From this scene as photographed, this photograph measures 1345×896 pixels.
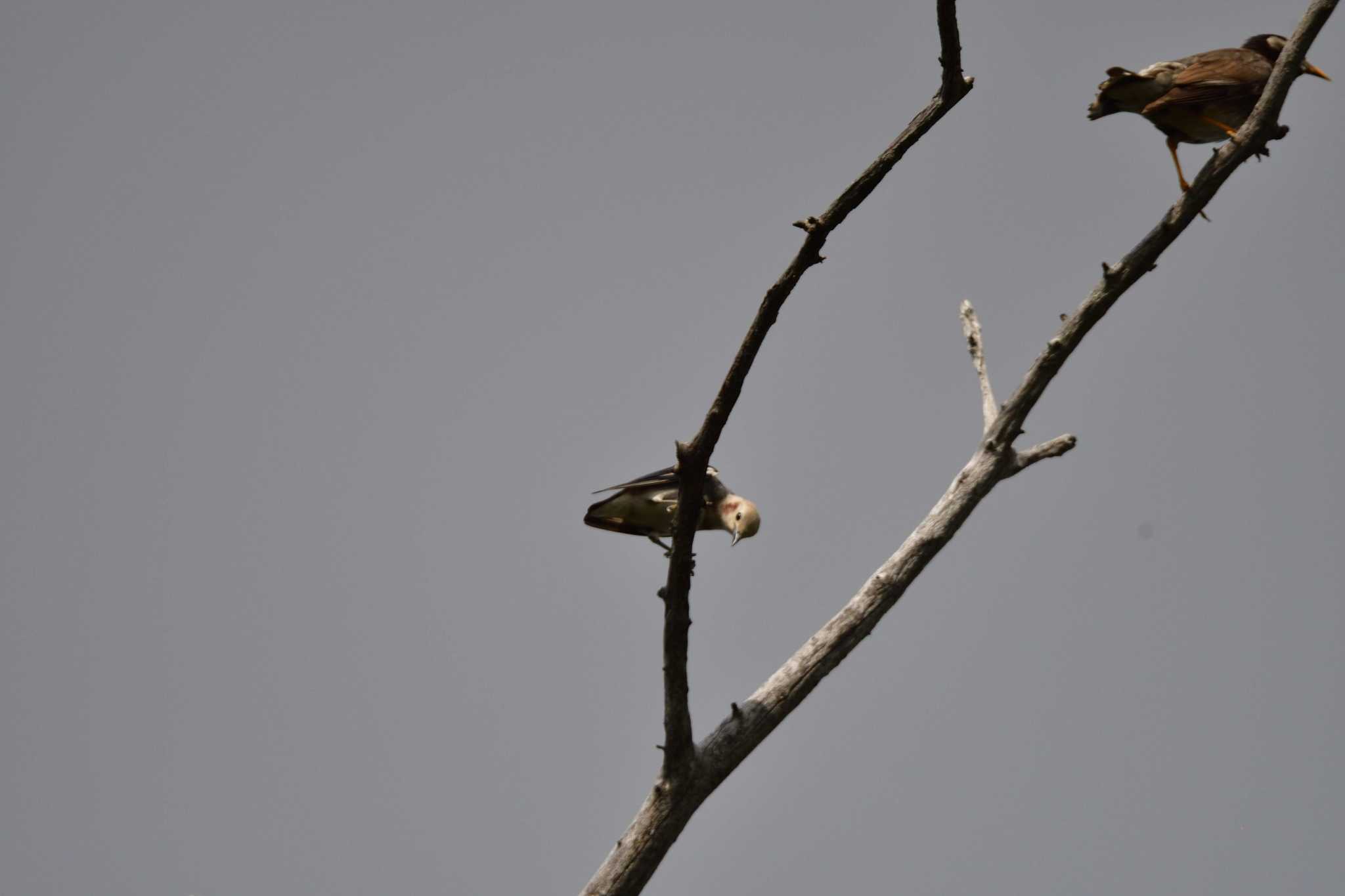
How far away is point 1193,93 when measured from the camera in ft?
20.5

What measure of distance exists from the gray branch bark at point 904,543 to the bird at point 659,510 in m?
Result: 1.13

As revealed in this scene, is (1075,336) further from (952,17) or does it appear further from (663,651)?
(663,651)

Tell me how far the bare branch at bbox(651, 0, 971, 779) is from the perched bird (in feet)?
7.36

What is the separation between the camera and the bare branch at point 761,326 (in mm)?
4566

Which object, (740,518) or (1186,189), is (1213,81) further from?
(740,518)

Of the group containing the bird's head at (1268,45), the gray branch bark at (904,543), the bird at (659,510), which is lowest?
→ the gray branch bark at (904,543)

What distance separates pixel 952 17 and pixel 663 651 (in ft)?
9.53

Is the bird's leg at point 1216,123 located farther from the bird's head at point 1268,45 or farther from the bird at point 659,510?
the bird at point 659,510

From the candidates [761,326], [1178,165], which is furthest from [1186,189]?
[761,326]

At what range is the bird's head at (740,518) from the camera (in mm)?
6629

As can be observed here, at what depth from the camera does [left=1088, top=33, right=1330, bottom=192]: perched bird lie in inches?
247

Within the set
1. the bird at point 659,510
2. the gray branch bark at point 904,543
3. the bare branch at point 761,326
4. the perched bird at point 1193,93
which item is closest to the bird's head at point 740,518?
the bird at point 659,510

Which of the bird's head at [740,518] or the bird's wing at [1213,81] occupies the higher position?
the bird's wing at [1213,81]

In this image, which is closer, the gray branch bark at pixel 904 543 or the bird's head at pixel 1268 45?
the gray branch bark at pixel 904 543
